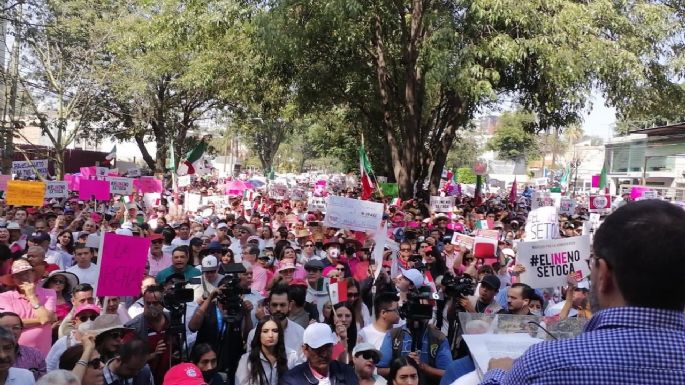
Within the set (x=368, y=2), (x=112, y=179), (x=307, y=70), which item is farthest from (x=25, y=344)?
(x=307, y=70)

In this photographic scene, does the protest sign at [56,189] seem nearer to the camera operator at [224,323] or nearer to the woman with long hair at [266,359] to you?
the camera operator at [224,323]

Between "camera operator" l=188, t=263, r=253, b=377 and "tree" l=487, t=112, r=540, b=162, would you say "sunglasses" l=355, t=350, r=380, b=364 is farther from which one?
"tree" l=487, t=112, r=540, b=162

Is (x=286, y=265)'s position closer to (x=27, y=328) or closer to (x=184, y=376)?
(x=27, y=328)

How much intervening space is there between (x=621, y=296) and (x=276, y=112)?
21088mm

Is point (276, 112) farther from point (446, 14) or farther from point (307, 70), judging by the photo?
point (446, 14)

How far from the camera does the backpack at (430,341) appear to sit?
5082 mm

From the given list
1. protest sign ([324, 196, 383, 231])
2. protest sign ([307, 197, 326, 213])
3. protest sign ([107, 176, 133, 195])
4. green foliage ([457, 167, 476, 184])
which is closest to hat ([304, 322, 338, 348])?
protest sign ([324, 196, 383, 231])

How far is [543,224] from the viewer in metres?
9.66

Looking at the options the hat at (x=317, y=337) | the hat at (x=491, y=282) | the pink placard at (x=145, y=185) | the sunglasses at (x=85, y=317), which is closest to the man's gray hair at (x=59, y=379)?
the hat at (x=317, y=337)

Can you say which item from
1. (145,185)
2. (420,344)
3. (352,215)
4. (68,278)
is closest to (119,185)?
(145,185)

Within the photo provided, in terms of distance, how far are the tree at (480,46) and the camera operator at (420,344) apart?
34.8 ft

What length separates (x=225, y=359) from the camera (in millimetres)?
5574

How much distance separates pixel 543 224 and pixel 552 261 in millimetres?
2828

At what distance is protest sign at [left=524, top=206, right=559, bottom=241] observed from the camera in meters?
9.62
